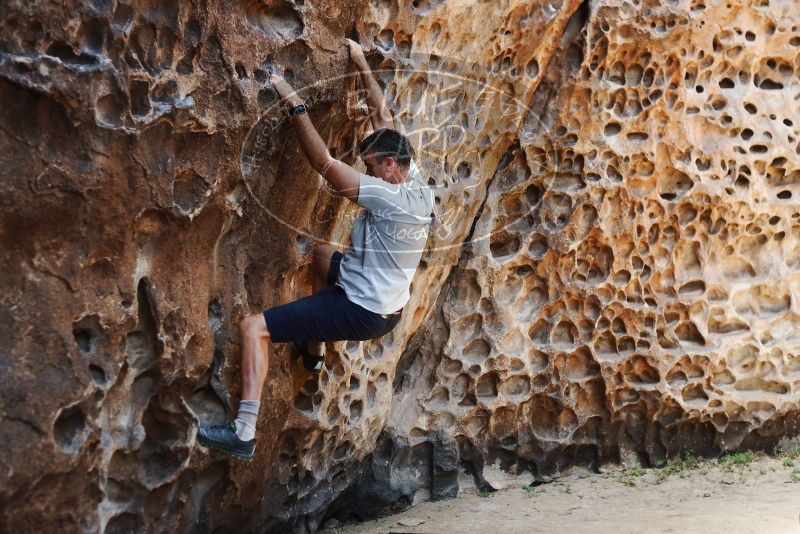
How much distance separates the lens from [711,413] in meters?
6.55

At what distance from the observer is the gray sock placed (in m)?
4.31

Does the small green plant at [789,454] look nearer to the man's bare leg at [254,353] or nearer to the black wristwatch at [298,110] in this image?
the man's bare leg at [254,353]

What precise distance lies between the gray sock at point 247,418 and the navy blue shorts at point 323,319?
0.32m

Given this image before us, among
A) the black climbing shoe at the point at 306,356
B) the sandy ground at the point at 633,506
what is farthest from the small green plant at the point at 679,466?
the black climbing shoe at the point at 306,356

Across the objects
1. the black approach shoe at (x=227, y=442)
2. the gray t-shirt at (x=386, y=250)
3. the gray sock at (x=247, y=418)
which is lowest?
the black approach shoe at (x=227, y=442)

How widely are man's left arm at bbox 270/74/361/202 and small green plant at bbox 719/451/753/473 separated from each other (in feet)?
11.8

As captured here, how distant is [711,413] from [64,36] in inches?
188

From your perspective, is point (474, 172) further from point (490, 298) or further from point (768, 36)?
point (768, 36)

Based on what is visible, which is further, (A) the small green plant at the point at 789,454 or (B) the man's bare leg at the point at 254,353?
(A) the small green plant at the point at 789,454

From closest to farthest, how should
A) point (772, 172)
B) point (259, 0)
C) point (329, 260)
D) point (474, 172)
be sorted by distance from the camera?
point (259, 0) → point (329, 260) → point (474, 172) → point (772, 172)

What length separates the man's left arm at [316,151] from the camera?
423cm

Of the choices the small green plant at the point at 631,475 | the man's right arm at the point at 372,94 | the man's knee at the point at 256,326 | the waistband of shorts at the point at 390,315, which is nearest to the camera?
the man's knee at the point at 256,326

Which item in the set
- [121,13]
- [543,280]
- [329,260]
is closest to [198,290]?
[329,260]

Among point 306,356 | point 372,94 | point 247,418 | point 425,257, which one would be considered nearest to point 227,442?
point 247,418
